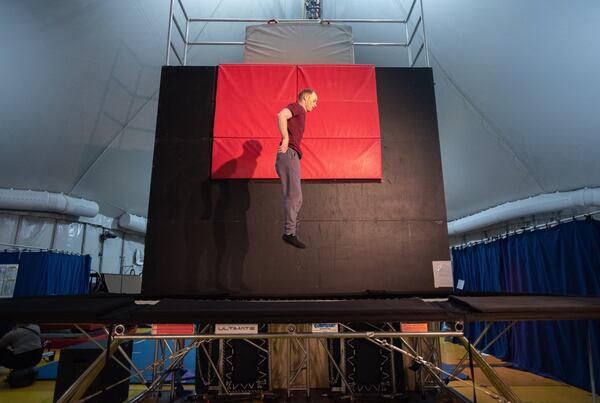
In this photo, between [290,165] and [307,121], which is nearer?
[290,165]

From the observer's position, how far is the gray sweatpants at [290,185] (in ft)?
11.8

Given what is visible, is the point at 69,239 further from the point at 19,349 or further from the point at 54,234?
the point at 19,349

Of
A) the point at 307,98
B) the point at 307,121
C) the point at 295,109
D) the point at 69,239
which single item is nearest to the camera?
the point at 295,109

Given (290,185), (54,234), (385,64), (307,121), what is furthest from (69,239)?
(385,64)

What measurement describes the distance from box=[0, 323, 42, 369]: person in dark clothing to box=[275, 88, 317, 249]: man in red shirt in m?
5.51

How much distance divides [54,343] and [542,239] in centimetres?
1219

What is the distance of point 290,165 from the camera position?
364 cm

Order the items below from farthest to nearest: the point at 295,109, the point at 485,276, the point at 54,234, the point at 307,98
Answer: the point at 54,234
the point at 485,276
the point at 307,98
the point at 295,109

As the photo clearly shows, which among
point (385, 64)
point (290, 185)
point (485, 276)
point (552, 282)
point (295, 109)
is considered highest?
point (385, 64)

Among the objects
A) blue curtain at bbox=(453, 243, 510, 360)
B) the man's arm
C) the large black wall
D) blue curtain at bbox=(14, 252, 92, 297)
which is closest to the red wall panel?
the large black wall

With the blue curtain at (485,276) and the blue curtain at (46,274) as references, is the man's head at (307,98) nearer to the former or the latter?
the blue curtain at (485,276)

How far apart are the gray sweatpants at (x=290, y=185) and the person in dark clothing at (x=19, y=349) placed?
18.3 ft

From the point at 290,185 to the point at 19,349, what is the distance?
582 centimetres

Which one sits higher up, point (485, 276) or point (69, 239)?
point (69, 239)
